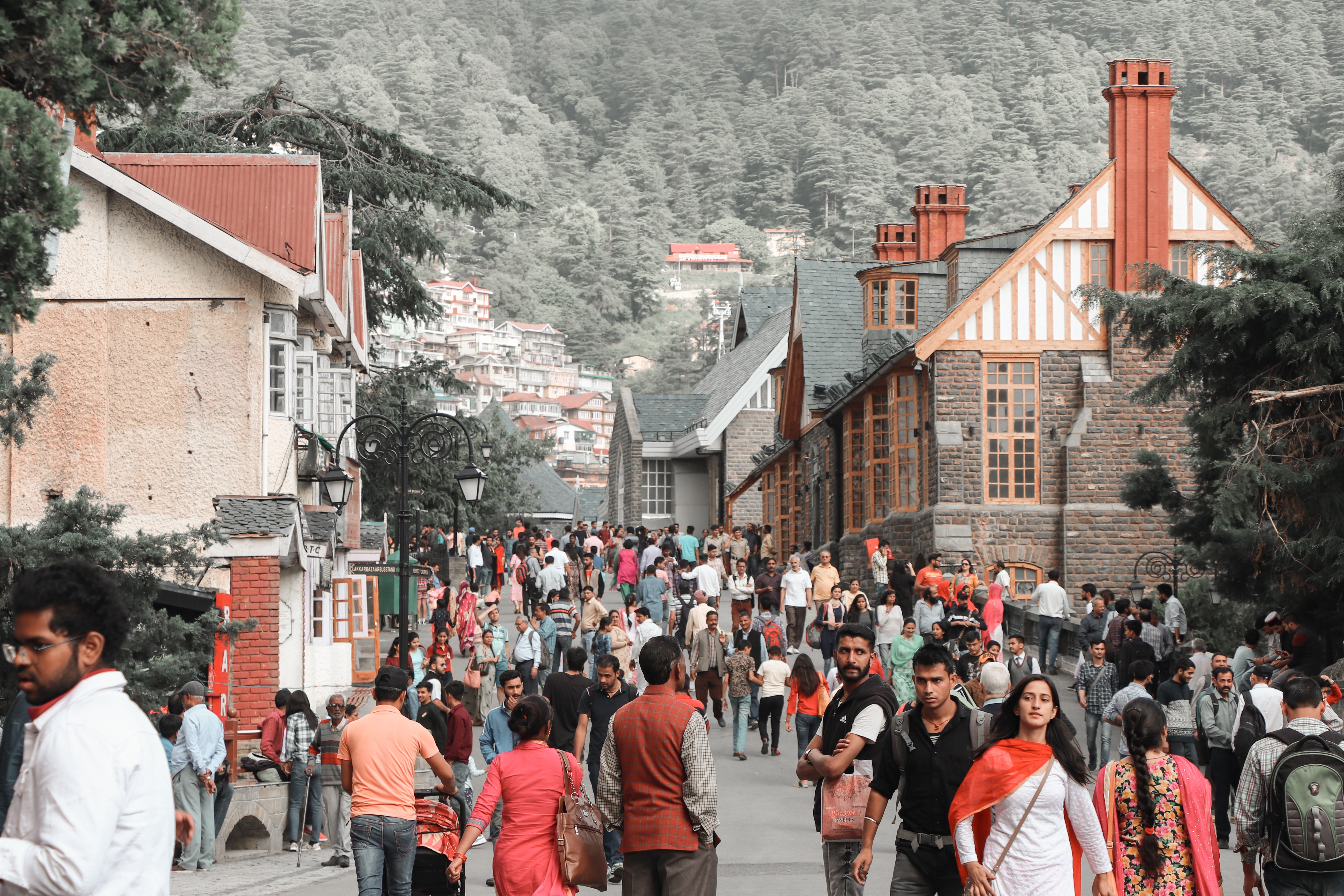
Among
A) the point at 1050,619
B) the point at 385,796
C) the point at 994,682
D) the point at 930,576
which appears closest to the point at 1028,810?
the point at 385,796

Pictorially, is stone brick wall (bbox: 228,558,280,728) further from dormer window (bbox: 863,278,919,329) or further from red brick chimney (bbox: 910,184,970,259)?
red brick chimney (bbox: 910,184,970,259)

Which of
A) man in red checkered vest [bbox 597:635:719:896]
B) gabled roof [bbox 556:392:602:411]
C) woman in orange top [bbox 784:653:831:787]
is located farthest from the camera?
gabled roof [bbox 556:392:602:411]

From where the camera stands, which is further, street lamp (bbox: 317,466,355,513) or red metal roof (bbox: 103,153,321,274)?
red metal roof (bbox: 103,153,321,274)

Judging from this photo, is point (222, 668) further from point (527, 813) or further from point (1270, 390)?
point (1270, 390)

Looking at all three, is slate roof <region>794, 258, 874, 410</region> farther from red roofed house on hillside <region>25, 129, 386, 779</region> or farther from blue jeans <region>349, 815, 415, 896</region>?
blue jeans <region>349, 815, 415, 896</region>

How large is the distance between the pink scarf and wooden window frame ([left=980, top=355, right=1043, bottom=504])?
2342cm

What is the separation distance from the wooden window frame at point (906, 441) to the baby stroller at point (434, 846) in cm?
2367

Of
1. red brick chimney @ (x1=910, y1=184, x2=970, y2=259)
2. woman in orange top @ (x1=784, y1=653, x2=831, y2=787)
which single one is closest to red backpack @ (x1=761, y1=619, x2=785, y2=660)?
woman in orange top @ (x1=784, y1=653, x2=831, y2=787)

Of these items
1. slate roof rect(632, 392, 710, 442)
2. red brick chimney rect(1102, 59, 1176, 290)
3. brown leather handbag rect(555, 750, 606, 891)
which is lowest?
brown leather handbag rect(555, 750, 606, 891)

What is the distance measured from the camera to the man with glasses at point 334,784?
14141 millimetres

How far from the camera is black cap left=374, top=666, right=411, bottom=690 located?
29.3ft

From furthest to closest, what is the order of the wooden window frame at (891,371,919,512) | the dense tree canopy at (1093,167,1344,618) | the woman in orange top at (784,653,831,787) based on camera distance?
the wooden window frame at (891,371,919,512) < the dense tree canopy at (1093,167,1344,618) < the woman in orange top at (784,653,831,787)

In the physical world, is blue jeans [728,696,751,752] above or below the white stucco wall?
below

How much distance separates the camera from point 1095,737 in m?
17.0
